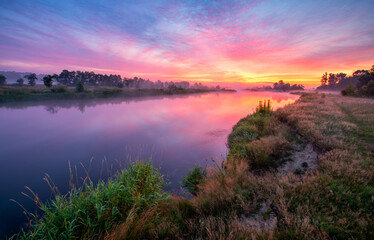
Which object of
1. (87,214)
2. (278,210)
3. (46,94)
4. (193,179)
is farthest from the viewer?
(46,94)

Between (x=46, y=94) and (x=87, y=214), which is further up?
(x=46, y=94)

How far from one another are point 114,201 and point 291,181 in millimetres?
5532

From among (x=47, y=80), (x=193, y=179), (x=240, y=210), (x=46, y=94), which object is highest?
(x=47, y=80)

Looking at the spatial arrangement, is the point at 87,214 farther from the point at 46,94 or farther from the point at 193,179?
the point at 46,94

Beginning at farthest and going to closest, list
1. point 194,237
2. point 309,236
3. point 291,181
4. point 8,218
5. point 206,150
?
1. point 206,150
2. point 8,218
3. point 291,181
4. point 194,237
5. point 309,236

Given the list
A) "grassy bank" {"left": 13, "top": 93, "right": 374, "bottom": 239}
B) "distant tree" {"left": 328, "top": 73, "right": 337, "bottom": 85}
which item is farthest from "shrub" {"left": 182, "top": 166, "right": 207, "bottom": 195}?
"distant tree" {"left": 328, "top": 73, "right": 337, "bottom": 85}

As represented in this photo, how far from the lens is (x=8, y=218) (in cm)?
504

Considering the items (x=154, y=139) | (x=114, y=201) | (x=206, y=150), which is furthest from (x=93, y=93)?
(x=114, y=201)

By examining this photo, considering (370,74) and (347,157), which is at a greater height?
(370,74)

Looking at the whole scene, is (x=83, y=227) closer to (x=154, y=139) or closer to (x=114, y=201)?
(x=114, y=201)

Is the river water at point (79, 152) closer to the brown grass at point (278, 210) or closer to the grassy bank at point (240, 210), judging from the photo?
the grassy bank at point (240, 210)

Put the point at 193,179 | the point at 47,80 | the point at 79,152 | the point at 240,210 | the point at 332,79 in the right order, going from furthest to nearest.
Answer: the point at 332,79, the point at 47,80, the point at 79,152, the point at 193,179, the point at 240,210

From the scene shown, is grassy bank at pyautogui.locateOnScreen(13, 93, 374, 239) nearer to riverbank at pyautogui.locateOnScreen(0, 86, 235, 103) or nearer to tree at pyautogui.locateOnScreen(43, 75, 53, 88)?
riverbank at pyautogui.locateOnScreen(0, 86, 235, 103)

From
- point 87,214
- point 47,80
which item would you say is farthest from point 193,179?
point 47,80
